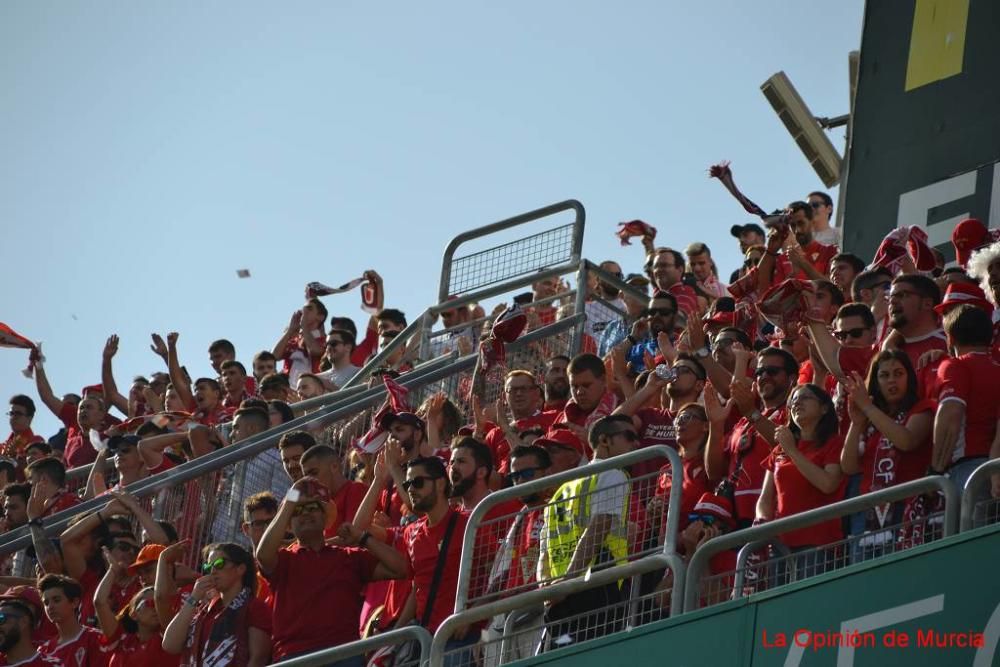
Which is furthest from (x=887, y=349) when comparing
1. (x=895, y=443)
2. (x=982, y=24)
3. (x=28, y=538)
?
(x=28, y=538)

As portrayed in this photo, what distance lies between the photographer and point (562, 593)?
822 cm

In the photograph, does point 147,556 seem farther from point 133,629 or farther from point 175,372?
point 175,372

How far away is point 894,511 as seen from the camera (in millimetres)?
7828

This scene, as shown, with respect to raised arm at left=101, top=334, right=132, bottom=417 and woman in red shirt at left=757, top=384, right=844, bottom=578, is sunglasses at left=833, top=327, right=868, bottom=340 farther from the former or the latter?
raised arm at left=101, top=334, right=132, bottom=417

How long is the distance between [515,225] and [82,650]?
5003 mm

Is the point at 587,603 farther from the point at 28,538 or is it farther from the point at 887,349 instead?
the point at 28,538

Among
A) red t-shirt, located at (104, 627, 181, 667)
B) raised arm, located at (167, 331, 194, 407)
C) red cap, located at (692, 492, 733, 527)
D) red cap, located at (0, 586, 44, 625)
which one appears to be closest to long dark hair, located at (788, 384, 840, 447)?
red cap, located at (692, 492, 733, 527)

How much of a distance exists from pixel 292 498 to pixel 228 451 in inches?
115

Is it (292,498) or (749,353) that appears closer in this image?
(292,498)

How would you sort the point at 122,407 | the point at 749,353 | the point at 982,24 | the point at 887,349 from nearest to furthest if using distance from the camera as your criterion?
the point at 887,349 → the point at 749,353 → the point at 982,24 → the point at 122,407

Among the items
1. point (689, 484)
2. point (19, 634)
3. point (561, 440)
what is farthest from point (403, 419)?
point (19, 634)

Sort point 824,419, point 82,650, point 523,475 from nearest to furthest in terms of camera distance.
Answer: point 824,419 → point 523,475 → point 82,650

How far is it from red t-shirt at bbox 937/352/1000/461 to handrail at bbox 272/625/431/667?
2.48 meters

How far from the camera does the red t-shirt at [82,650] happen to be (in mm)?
10844
